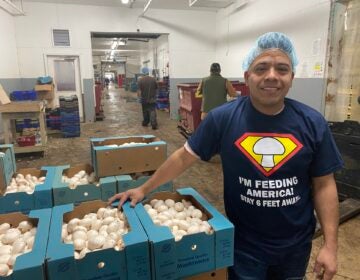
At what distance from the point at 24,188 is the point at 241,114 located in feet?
5.86

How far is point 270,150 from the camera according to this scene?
1.12m

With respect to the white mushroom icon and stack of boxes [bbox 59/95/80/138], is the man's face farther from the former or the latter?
stack of boxes [bbox 59/95/80/138]

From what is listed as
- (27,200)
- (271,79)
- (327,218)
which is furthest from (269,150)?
(27,200)

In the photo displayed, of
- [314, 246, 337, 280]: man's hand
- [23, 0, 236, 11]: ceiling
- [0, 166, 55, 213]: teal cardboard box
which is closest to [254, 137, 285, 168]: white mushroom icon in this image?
[314, 246, 337, 280]: man's hand

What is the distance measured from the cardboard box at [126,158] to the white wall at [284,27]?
6.09 feet

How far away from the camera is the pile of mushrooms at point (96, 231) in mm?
1166

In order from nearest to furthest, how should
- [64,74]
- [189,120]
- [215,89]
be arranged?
1. [215,89]
2. [189,120]
3. [64,74]

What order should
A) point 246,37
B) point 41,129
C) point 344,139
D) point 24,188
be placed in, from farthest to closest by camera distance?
point 246,37 → point 41,129 → point 344,139 → point 24,188

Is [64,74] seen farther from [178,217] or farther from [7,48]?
[178,217]

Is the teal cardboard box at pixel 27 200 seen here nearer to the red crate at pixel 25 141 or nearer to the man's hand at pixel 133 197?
the man's hand at pixel 133 197

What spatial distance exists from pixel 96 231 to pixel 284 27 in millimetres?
5526

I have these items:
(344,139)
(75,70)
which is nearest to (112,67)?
(75,70)

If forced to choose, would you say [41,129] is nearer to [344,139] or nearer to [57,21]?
[57,21]

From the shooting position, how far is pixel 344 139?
3.12 m
